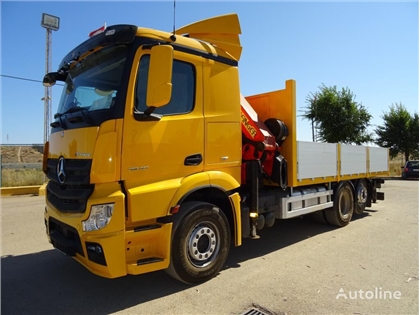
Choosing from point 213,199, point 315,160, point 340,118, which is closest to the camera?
point 213,199

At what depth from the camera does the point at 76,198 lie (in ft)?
11.3

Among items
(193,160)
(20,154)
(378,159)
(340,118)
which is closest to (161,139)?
(193,160)

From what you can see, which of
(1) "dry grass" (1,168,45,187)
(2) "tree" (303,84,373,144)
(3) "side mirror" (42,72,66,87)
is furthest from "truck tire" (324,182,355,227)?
(2) "tree" (303,84,373,144)

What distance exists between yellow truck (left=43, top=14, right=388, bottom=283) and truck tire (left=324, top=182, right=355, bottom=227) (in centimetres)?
240

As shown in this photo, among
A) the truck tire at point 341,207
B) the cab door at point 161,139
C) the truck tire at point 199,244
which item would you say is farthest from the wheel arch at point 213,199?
the truck tire at point 341,207

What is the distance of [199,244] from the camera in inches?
163

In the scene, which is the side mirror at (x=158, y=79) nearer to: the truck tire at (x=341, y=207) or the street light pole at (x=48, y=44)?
the truck tire at (x=341, y=207)

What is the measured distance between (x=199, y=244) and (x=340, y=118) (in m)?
24.9

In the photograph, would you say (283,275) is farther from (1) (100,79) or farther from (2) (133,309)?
(1) (100,79)

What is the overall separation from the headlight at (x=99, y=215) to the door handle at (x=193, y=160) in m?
1.12

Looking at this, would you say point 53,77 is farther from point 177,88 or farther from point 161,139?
point 161,139

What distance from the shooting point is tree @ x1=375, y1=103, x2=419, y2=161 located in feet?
94.3

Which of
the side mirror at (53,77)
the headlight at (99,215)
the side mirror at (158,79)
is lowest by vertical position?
the headlight at (99,215)

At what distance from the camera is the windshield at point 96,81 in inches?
143
